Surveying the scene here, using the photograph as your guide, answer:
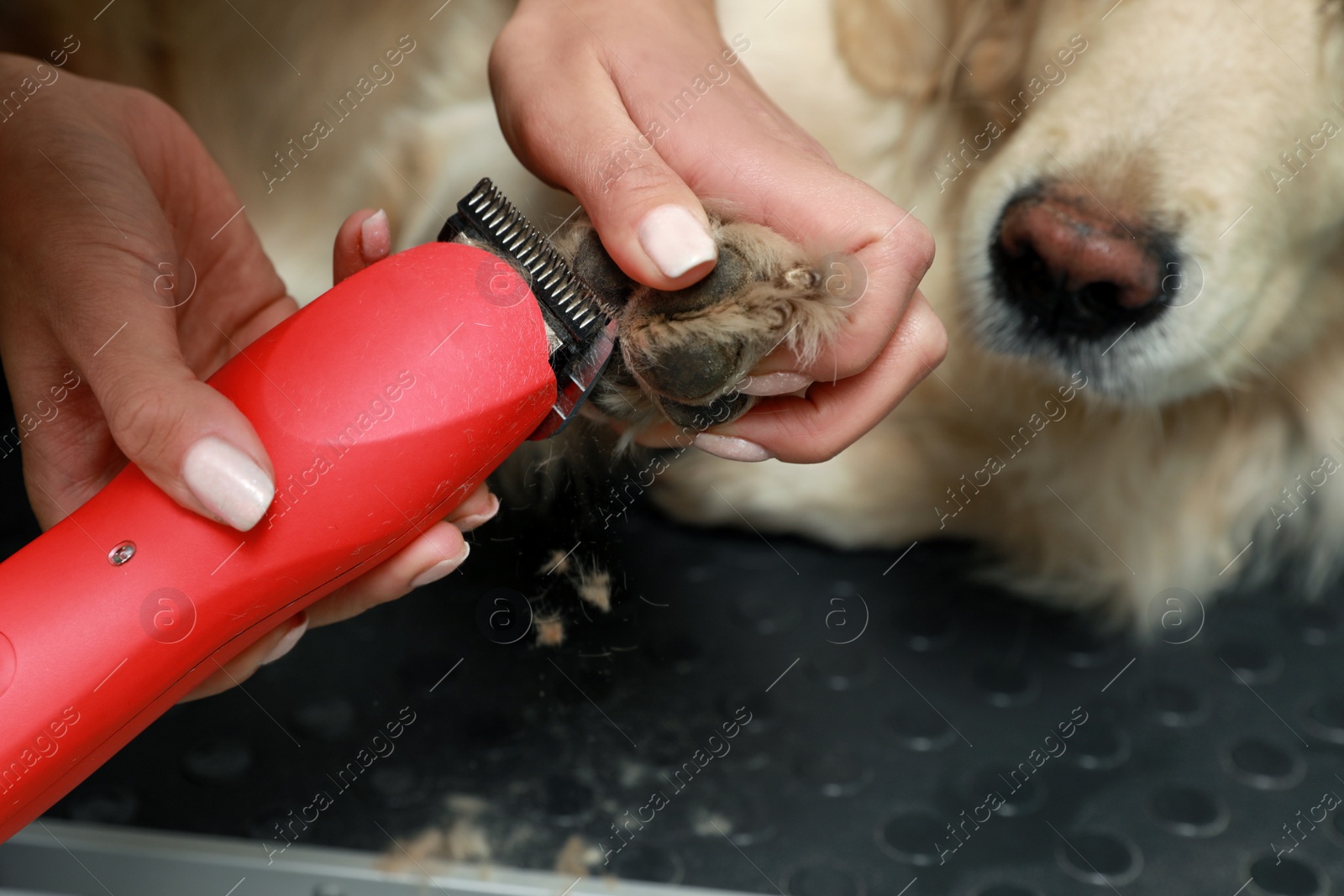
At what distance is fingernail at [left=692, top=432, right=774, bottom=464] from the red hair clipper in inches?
5.2

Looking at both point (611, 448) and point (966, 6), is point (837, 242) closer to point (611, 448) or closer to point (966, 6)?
point (611, 448)

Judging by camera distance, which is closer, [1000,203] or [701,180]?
[701,180]

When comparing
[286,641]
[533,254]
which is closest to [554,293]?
[533,254]

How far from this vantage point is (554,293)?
0.48 metres

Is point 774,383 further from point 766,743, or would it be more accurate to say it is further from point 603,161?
point 766,743

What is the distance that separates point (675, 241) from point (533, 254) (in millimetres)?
65

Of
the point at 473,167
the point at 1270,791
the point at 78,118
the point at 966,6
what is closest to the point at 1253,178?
the point at 966,6

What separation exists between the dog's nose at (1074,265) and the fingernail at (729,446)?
8.9 inches

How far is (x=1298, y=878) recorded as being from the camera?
622 millimetres

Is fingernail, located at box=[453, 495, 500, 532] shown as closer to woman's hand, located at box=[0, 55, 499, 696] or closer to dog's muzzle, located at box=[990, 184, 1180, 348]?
woman's hand, located at box=[0, 55, 499, 696]

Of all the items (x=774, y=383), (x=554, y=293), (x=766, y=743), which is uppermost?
(x=554, y=293)

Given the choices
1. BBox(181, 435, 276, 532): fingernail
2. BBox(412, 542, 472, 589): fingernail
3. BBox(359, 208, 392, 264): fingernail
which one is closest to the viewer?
BBox(181, 435, 276, 532): fingernail

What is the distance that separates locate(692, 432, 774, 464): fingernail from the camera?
1.92 ft

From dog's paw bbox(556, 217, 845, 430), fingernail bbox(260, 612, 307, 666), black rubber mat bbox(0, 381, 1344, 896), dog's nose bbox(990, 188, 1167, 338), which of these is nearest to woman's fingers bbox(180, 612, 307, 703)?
fingernail bbox(260, 612, 307, 666)
